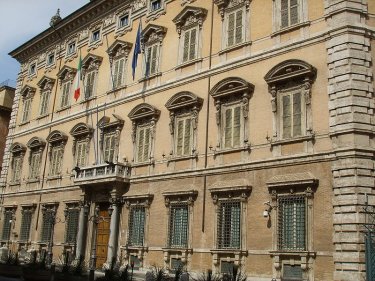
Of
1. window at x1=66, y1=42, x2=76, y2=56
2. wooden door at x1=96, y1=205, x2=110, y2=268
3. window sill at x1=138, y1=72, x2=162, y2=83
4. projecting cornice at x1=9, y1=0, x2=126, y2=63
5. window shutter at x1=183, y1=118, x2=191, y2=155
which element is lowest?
wooden door at x1=96, y1=205, x2=110, y2=268

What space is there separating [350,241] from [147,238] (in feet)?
31.8

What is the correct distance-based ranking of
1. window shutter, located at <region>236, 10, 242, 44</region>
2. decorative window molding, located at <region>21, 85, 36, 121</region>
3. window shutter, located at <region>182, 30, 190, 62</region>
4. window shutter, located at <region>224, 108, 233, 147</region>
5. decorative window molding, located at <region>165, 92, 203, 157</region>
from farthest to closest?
decorative window molding, located at <region>21, 85, 36, 121</region>, window shutter, located at <region>182, 30, 190, 62</region>, decorative window molding, located at <region>165, 92, 203, 157</region>, window shutter, located at <region>236, 10, 242, 44</region>, window shutter, located at <region>224, 108, 233, 147</region>

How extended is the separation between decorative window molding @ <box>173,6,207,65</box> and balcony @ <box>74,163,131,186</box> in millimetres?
5913

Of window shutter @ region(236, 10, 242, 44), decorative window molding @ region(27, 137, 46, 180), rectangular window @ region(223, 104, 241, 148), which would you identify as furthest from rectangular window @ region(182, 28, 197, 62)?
decorative window molding @ region(27, 137, 46, 180)

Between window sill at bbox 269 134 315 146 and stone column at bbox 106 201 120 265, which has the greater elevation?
window sill at bbox 269 134 315 146

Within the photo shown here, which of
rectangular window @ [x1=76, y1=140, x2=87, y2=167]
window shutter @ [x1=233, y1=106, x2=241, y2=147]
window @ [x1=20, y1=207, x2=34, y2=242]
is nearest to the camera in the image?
window shutter @ [x1=233, y1=106, x2=241, y2=147]

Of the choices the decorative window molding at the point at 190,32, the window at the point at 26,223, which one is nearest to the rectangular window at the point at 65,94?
the window at the point at 26,223

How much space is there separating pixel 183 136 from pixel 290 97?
5.66 m

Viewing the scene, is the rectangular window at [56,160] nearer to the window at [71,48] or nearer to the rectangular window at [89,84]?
the rectangular window at [89,84]

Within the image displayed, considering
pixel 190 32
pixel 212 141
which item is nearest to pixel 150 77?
pixel 190 32

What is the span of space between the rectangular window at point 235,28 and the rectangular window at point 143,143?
19.4 ft

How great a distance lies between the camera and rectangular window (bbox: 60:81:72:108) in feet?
99.9

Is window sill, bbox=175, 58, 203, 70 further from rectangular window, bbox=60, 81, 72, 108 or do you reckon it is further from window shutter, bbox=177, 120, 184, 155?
rectangular window, bbox=60, 81, 72, 108

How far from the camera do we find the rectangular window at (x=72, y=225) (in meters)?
26.1
